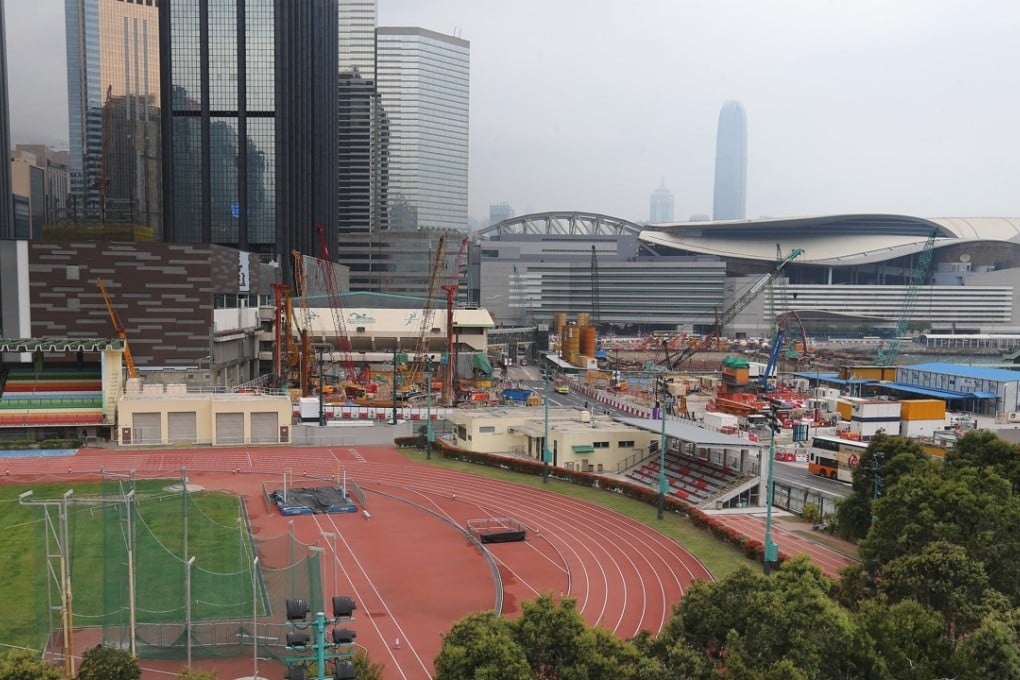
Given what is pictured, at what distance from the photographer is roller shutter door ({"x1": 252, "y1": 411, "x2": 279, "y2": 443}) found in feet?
152

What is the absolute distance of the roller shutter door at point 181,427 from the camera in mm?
45562

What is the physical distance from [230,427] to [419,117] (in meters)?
129

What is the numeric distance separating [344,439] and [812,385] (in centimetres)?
5065

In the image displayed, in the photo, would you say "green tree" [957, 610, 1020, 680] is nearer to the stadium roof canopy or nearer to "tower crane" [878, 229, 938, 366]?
"tower crane" [878, 229, 938, 366]

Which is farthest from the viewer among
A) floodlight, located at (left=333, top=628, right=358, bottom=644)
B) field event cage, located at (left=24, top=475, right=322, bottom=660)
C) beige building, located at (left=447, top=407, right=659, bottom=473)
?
beige building, located at (left=447, top=407, right=659, bottom=473)

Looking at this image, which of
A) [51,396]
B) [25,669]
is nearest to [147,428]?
[51,396]

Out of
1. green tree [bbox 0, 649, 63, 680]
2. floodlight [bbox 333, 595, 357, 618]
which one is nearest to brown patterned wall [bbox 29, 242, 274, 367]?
green tree [bbox 0, 649, 63, 680]

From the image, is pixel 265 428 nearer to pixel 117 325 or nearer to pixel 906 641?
pixel 117 325

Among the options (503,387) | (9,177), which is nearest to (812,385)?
(503,387)

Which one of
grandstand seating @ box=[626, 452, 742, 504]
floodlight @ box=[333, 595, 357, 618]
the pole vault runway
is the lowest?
the pole vault runway

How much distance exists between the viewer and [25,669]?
13.2 metres

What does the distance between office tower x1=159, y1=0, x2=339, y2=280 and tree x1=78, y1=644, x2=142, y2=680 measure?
87.6 m

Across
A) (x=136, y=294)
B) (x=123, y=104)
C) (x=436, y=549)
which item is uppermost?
(x=123, y=104)

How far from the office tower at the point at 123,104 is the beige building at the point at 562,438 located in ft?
236
